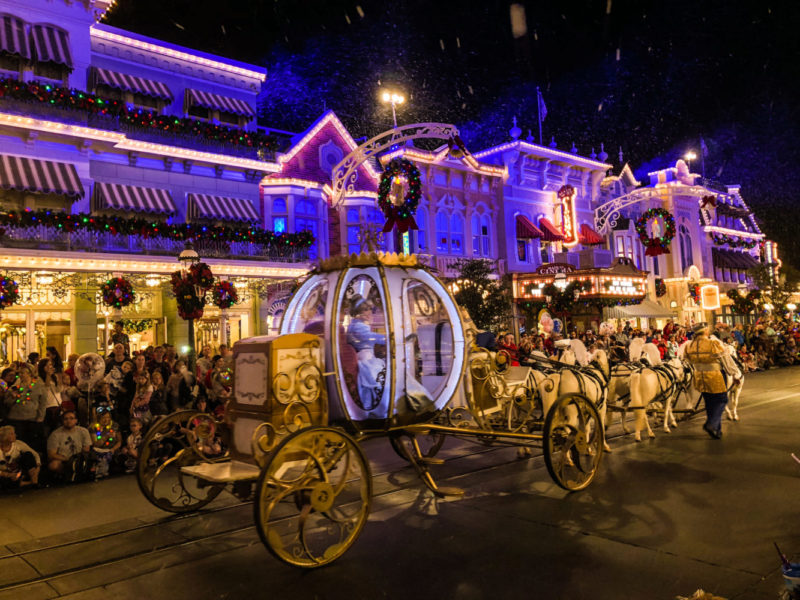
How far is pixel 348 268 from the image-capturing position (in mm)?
6227

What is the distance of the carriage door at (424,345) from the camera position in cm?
637

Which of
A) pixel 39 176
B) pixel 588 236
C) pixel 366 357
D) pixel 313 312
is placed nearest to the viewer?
pixel 366 357

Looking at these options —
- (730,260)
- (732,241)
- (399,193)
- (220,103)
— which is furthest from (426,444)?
(732,241)

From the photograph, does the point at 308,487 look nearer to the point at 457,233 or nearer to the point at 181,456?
the point at 181,456

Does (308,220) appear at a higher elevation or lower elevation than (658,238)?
higher

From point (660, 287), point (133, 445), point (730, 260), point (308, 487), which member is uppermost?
point (730, 260)

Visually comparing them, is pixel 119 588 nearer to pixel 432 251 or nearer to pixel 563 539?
pixel 563 539

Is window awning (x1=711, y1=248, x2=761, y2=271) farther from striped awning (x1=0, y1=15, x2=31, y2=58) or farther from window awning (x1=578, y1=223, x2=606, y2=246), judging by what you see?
striped awning (x1=0, y1=15, x2=31, y2=58)

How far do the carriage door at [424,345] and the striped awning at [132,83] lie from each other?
50.0ft

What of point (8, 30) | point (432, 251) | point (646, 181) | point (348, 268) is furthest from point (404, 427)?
point (646, 181)

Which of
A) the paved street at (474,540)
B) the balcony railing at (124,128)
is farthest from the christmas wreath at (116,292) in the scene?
the paved street at (474,540)

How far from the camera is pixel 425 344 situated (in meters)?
6.82

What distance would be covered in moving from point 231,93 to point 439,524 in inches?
729

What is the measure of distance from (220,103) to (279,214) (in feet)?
13.4
